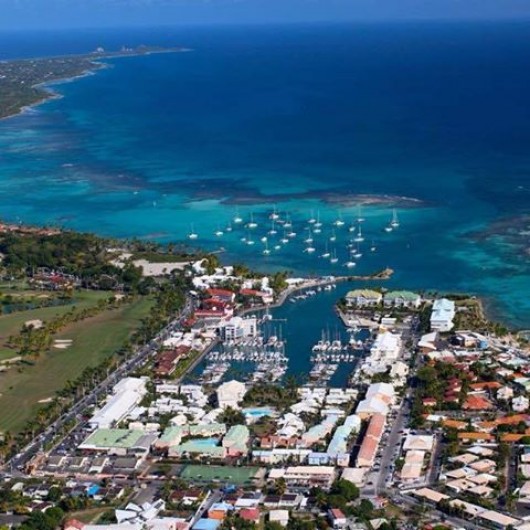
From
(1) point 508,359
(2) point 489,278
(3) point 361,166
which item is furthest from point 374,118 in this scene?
(1) point 508,359

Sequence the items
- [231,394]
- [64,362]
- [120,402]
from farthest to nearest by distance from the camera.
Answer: [64,362] → [231,394] → [120,402]

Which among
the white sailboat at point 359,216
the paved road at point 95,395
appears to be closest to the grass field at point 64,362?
the paved road at point 95,395

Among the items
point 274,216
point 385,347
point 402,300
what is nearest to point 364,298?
point 402,300

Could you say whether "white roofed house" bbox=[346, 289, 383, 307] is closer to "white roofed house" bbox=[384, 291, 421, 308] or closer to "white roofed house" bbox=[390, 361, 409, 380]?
"white roofed house" bbox=[384, 291, 421, 308]

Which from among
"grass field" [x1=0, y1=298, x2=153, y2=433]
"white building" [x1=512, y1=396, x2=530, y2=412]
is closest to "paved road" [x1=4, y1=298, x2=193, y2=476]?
"grass field" [x1=0, y1=298, x2=153, y2=433]

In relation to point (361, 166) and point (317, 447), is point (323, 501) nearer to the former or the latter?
point (317, 447)

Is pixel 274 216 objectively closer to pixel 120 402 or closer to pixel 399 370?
pixel 399 370
